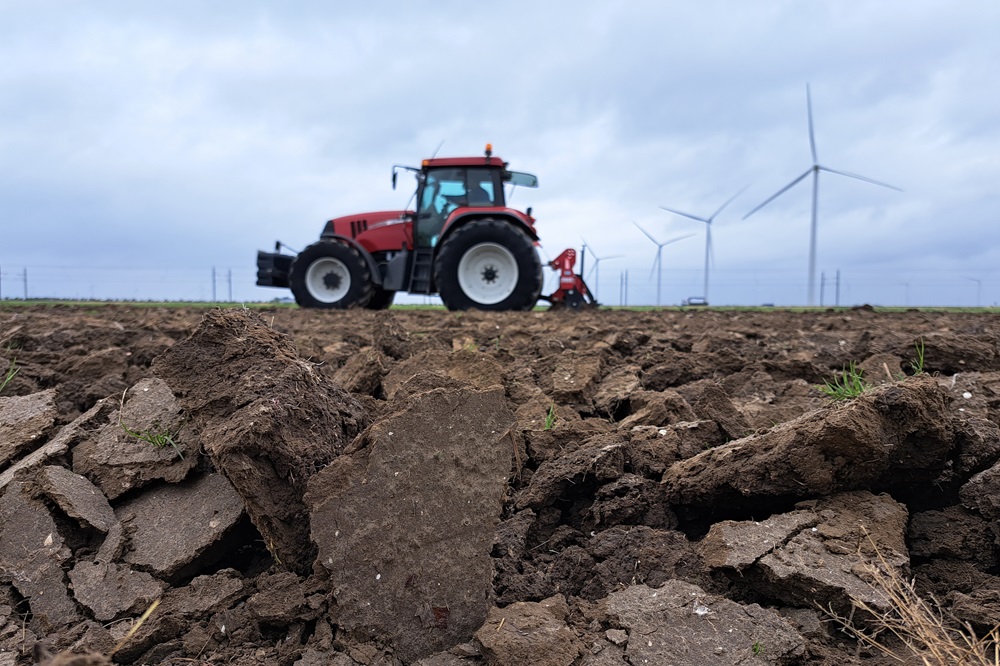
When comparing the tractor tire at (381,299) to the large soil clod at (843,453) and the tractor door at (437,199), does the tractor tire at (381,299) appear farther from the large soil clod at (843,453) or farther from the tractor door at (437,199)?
the large soil clod at (843,453)

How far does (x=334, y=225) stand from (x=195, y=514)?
977 centimetres

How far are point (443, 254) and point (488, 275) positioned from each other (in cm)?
78

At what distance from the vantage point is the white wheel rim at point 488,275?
9.88m

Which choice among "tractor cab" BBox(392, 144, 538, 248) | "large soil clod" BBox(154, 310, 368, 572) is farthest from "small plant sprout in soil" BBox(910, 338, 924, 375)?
"tractor cab" BBox(392, 144, 538, 248)

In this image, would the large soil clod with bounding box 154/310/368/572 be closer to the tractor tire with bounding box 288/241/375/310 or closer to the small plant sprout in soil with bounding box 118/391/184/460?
the small plant sprout in soil with bounding box 118/391/184/460

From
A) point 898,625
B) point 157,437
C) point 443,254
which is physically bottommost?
point 898,625

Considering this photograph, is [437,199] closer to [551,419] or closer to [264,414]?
[551,419]

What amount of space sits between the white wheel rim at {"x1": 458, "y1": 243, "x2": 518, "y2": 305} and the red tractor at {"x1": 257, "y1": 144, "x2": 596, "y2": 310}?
0.01 metres

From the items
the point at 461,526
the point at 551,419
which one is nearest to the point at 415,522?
the point at 461,526

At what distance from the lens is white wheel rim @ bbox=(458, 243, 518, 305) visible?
988 cm

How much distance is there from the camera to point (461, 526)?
1832 millimetres

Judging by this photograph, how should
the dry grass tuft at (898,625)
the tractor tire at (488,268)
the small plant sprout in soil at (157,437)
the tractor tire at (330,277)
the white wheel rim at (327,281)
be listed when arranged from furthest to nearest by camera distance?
the white wheel rim at (327,281)
the tractor tire at (330,277)
the tractor tire at (488,268)
the small plant sprout in soil at (157,437)
the dry grass tuft at (898,625)

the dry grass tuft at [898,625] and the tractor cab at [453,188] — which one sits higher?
the tractor cab at [453,188]

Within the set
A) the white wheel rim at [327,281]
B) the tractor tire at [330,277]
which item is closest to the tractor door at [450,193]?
the tractor tire at [330,277]
